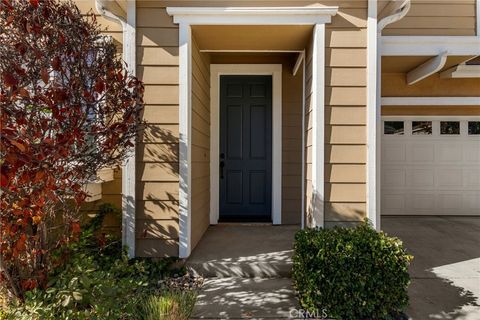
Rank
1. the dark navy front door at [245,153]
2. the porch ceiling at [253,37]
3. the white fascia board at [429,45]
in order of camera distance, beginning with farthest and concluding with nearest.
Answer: the dark navy front door at [245,153], the white fascia board at [429,45], the porch ceiling at [253,37]

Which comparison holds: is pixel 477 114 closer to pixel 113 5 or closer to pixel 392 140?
pixel 392 140

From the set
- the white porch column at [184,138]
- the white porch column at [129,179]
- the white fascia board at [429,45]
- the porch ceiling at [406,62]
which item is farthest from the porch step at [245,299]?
the porch ceiling at [406,62]

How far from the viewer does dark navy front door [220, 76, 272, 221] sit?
4699mm

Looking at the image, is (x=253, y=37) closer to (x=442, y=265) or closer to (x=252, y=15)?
(x=252, y=15)

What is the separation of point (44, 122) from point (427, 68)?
458 centimetres

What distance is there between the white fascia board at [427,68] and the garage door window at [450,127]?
4.58 feet

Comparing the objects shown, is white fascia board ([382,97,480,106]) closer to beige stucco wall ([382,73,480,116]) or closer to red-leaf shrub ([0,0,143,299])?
beige stucco wall ([382,73,480,116])

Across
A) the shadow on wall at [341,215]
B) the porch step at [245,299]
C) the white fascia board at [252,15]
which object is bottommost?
the porch step at [245,299]

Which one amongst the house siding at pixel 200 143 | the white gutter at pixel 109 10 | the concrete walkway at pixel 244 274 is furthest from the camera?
the house siding at pixel 200 143

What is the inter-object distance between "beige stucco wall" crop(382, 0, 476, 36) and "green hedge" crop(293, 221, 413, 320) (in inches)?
125

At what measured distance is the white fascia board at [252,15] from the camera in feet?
9.77

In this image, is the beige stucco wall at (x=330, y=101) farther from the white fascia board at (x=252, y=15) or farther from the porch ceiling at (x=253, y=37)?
the porch ceiling at (x=253, y=37)

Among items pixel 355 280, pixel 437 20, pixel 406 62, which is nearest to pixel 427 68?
pixel 406 62

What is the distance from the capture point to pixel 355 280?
91.4 inches
